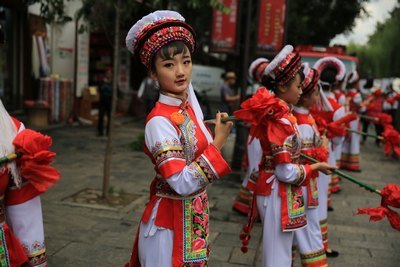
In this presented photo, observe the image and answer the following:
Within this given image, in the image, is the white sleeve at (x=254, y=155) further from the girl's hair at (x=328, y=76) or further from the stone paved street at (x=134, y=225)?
the girl's hair at (x=328, y=76)

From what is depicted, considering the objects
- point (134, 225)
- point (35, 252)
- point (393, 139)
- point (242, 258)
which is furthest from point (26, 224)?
point (393, 139)

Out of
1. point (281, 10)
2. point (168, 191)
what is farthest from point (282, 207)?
point (281, 10)

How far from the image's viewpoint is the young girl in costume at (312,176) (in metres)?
3.40

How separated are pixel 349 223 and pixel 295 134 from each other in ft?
9.65

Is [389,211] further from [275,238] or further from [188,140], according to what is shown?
[188,140]

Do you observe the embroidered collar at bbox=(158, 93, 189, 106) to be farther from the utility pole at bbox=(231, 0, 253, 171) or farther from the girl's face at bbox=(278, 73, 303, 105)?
the utility pole at bbox=(231, 0, 253, 171)

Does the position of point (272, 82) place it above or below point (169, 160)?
above

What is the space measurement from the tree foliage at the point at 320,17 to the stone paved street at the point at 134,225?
42.1 feet

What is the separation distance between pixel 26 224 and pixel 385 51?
144 ft

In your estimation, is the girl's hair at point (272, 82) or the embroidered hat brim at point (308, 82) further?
the embroidered hat brim at point (308, 82)

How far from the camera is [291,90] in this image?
3.23 m

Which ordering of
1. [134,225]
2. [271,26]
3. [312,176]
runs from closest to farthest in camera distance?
[312,176]
[134,225]
[271,26]

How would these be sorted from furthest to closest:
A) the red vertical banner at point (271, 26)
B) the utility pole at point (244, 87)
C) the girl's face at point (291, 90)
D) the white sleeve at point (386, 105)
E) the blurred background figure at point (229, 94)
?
the white sleeve at point (386, 105) → the blurred background figure at point (229, 94) → the red vertical banner at point (271, 26) → the utility pole at point (244, 87) → the girl's face at point (291, 90)

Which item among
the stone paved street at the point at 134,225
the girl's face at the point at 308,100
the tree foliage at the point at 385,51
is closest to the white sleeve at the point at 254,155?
the stone paved street at the point at 134,225
